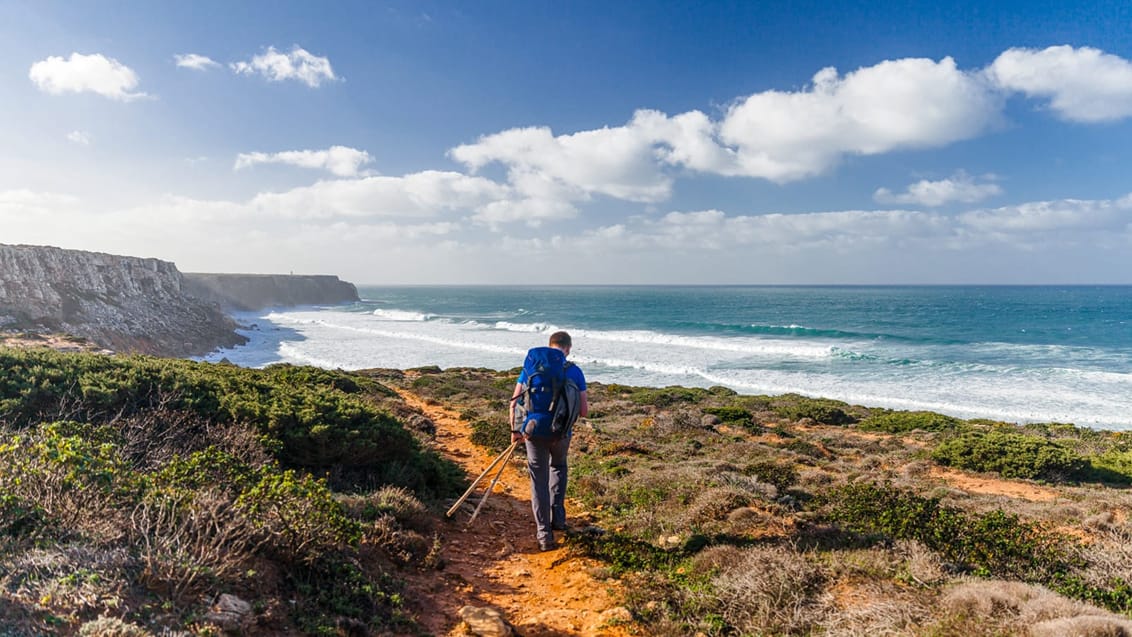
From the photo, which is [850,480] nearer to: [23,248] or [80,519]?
[80,519]

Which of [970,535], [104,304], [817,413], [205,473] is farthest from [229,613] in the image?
[104,304]

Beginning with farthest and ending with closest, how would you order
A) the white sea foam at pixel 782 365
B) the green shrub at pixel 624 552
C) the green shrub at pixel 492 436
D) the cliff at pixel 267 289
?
the cliff at pixel 267 289
the white sea foam at pixel 782 365
the green shrub at pixel 492 436
the green shrub at pixel 624 552

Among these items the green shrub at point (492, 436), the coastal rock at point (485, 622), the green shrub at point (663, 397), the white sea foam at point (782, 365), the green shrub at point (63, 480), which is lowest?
the white sea foam at point (782, 365)

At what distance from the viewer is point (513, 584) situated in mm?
4641

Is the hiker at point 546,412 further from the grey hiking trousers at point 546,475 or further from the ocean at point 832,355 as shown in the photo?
the ocean at point 832,355

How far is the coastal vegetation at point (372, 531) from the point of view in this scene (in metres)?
3.01

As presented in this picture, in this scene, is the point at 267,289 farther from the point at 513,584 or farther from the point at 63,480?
the point at 513,584

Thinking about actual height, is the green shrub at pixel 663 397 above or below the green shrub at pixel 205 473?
below

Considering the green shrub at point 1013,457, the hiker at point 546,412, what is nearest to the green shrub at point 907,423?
the green shrub at point 1013,457

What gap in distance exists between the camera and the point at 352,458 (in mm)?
6430

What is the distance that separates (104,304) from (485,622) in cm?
4554

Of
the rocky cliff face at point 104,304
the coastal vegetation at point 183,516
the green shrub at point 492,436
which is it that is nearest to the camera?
the coastal vegetation at point 183,516

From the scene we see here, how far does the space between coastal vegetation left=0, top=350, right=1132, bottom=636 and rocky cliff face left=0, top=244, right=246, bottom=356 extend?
32.1m

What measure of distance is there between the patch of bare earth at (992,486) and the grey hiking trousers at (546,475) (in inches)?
320
